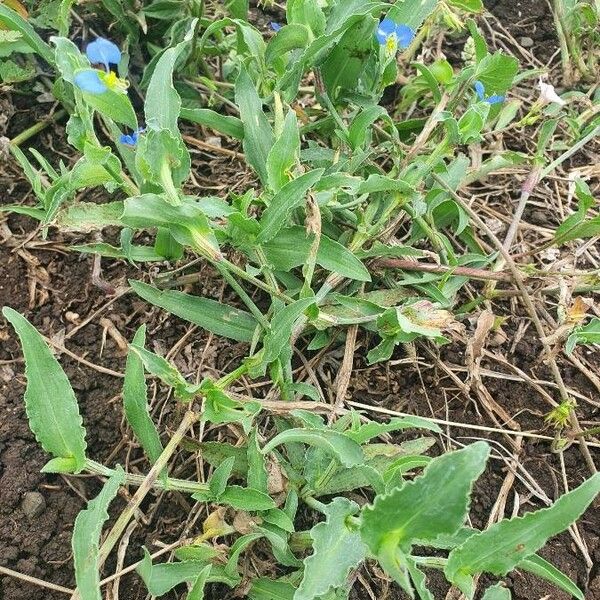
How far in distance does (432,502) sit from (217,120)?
1347 mm

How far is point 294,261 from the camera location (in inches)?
75.4

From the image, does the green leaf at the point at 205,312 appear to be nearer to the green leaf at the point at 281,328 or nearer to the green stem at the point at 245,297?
the green stem at the point at 245,297

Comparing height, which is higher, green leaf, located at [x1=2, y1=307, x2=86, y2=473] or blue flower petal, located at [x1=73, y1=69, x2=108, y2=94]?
blue flower petal, located at [x1=73, y1=69, x2=108, y2=94]

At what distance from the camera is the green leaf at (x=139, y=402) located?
1685mm

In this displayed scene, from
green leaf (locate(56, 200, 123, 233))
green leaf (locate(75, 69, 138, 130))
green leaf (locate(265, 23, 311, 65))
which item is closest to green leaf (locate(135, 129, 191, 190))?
green leaf (locate(75, 69, 138, 130))

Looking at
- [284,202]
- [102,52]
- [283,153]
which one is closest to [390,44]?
[283,153]

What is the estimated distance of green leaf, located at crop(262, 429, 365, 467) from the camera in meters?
1.52

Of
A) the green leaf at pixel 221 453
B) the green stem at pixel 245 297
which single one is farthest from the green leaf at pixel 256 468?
the green stem at pixel 245 297

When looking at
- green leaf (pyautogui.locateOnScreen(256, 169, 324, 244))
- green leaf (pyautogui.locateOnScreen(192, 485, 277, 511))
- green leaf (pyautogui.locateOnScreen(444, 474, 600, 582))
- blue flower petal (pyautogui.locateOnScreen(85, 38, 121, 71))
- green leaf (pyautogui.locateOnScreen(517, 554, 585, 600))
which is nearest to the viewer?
green leaf (pyautogui.locateOnScreen(444, 474, 600, 582))

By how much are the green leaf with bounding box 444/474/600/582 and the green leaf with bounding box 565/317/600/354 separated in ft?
2.06

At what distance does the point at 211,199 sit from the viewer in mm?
1846

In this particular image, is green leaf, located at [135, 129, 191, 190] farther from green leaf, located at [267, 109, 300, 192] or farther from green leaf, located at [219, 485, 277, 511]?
green leaf, located at [219, 485, 277, 511]

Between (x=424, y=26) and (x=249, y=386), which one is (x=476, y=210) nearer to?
(x=424, y=26)

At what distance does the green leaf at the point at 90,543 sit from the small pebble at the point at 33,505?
38 cm
